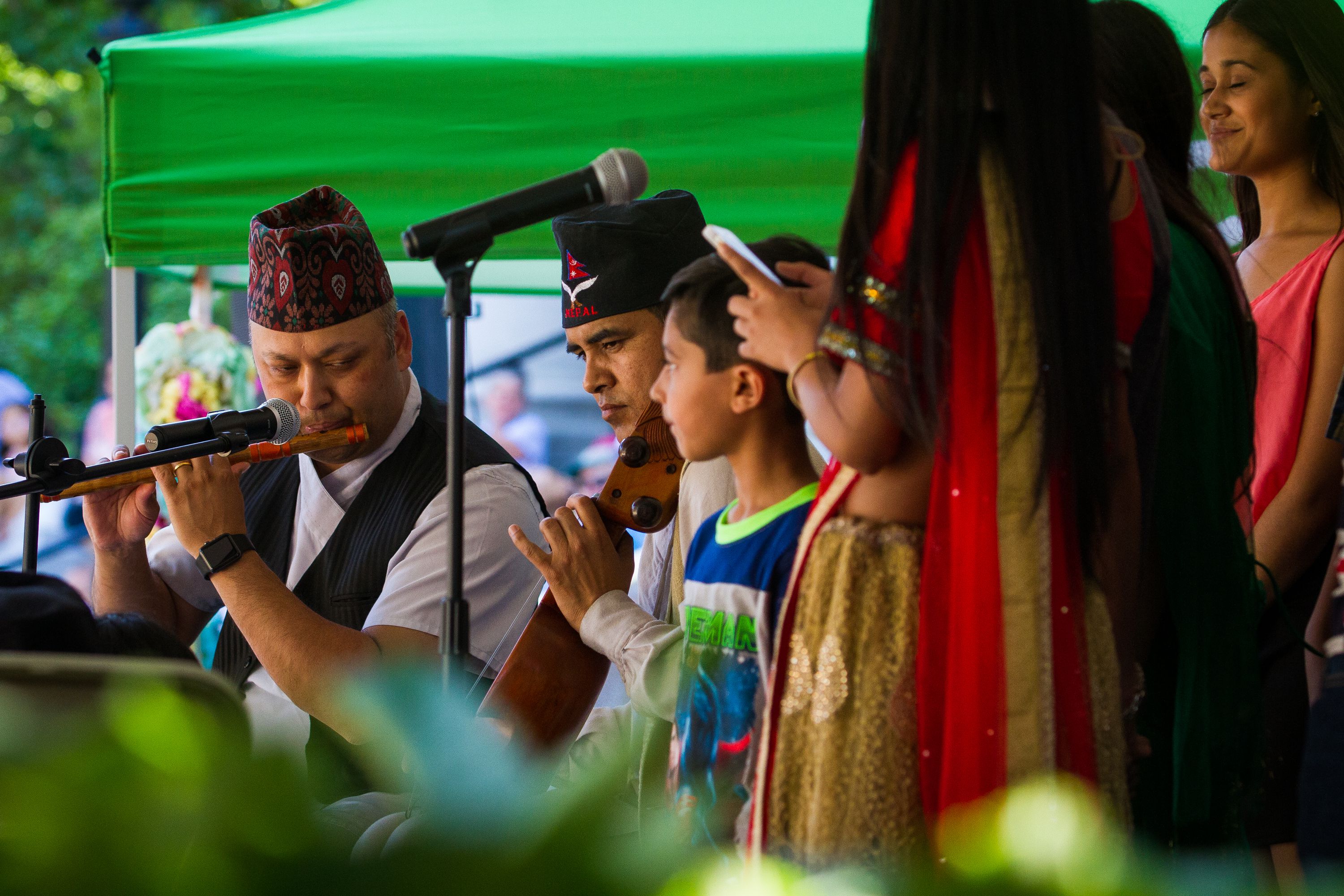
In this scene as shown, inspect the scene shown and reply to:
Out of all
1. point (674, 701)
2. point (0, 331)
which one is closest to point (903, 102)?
point (674, 701)

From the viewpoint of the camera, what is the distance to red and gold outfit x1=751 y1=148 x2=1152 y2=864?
1249 millimetres

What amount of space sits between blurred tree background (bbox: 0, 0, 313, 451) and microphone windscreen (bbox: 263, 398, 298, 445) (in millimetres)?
10826

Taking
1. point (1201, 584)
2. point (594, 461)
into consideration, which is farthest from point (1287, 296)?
point (594, 461)

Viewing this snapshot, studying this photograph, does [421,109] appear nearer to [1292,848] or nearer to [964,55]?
[964,55]

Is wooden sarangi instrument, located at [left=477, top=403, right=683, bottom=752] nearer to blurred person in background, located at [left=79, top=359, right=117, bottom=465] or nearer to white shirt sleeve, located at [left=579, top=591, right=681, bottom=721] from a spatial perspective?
white shirt sleeve, located at [left=579, top=591, right=681, bottom=721]

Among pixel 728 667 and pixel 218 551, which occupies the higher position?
pixel 728 667

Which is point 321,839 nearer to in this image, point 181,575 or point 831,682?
point 831,682

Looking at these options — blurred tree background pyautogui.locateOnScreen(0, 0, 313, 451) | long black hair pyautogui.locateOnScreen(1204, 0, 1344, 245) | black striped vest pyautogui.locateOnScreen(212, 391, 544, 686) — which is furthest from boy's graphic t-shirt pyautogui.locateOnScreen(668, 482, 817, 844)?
blurred tree background pyautogui.locateOnScreen(0, 0, 313, 451)

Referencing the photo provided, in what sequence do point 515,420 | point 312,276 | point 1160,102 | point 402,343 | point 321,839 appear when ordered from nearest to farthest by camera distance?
point 321,839 → point 1160,102 → point 312,276 → point 402,343 → point 515,420

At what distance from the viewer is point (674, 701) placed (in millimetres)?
1731

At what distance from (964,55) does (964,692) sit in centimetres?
64

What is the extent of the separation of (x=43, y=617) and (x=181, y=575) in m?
1.33

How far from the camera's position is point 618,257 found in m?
2.29

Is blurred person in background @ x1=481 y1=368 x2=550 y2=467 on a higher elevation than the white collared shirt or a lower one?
lower
